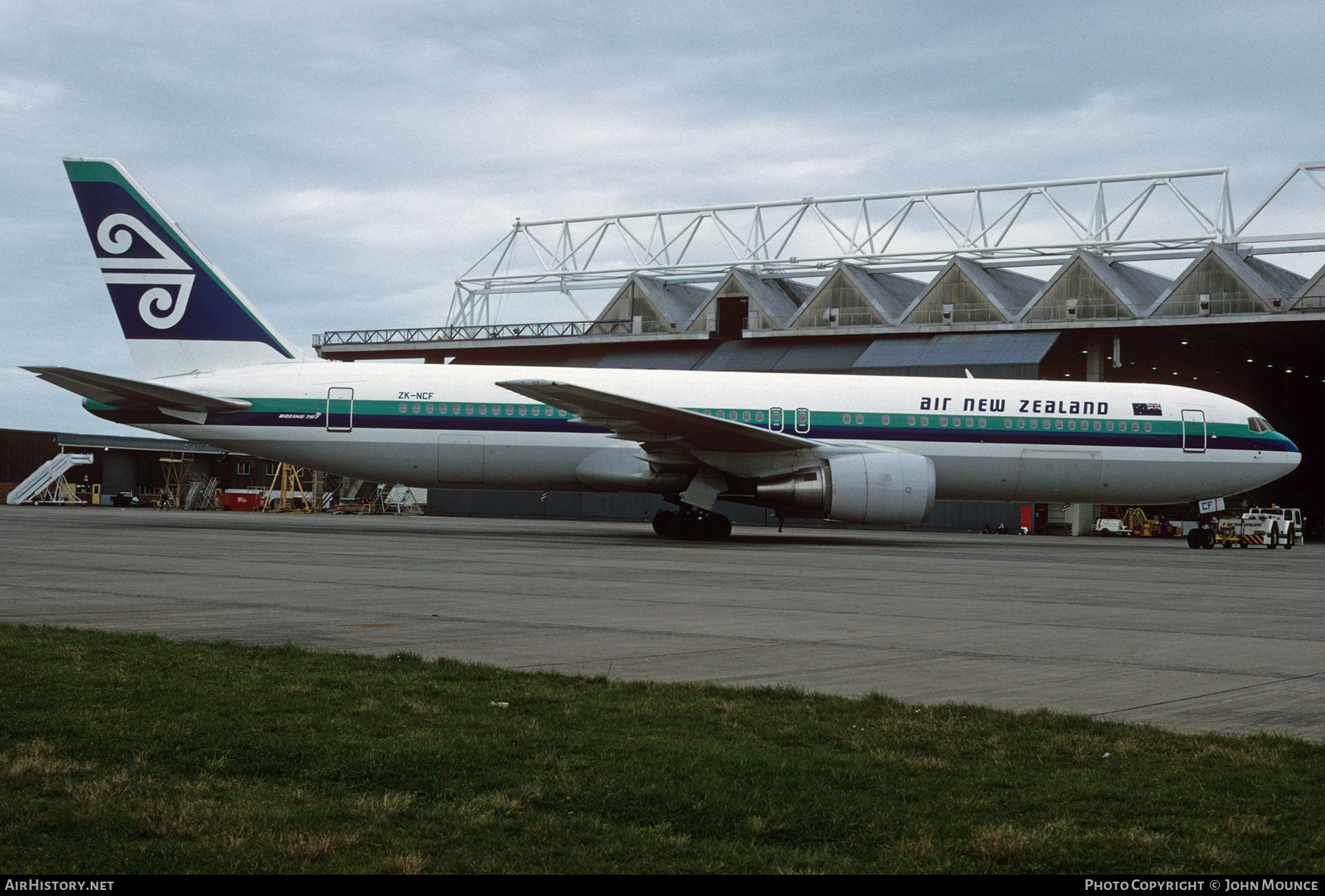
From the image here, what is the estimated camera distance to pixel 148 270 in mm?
26562

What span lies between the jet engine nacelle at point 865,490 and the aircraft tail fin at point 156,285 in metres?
13.6

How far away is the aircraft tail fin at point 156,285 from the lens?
26.2 metres

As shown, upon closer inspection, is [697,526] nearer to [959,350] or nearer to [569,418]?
[569,418]

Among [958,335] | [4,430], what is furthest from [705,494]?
[4,430]

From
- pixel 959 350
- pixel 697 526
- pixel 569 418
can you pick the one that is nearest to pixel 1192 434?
pixel 697 526

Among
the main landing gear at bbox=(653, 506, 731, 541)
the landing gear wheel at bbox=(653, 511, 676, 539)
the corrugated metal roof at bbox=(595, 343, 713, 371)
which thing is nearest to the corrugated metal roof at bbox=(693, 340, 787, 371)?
the corrugated metal roof at bbox=(595, 343, 713, 371)

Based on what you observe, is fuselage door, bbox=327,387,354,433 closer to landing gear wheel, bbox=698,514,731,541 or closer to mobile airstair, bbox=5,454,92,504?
landing gear wheel, bbox=698,514,731,541

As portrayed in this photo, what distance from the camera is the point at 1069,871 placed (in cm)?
363

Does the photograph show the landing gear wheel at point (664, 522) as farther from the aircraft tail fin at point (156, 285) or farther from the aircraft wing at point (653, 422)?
the aircraft tail fin at point (156, 285)

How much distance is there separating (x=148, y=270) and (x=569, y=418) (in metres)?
10.4

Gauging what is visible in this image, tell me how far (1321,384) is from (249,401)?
55100 millimetres

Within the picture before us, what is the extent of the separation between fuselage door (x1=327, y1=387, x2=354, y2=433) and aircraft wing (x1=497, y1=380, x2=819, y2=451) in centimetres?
388

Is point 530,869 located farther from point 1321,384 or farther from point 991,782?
point 1321,384

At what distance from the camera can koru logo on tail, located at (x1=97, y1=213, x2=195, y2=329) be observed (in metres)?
26.4
